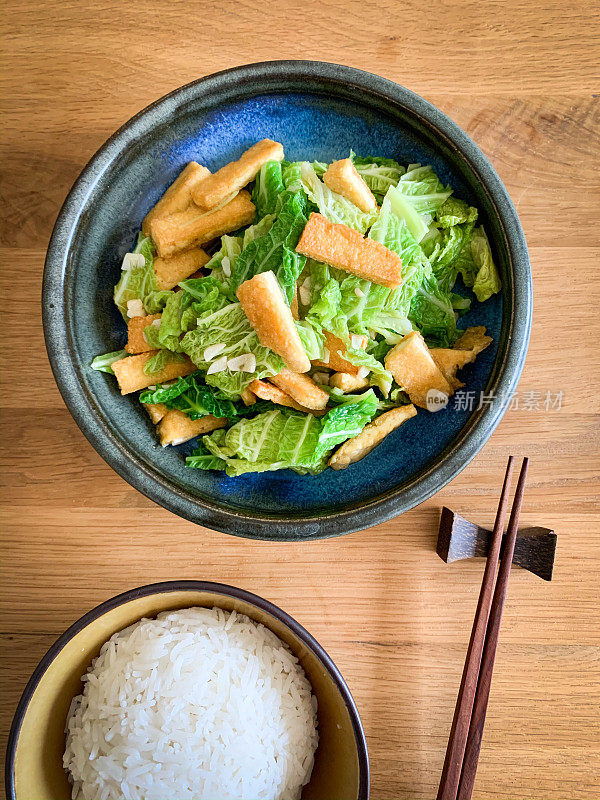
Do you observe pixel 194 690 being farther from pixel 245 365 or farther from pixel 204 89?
pixel 204 89

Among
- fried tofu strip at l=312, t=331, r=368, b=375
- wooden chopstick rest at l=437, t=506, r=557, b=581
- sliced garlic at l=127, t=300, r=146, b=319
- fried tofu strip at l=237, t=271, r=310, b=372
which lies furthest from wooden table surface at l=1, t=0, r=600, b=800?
fried tofu strip at l=237, t=271, r=310, b=372

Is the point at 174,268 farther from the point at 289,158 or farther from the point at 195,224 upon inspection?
the point at 289,158

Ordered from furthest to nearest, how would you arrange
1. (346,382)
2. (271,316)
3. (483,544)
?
(483,544), (346,382), (271,316)

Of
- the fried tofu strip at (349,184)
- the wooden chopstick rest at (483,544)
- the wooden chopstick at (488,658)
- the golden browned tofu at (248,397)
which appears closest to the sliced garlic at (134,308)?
the golden browned tofu at (248,397)

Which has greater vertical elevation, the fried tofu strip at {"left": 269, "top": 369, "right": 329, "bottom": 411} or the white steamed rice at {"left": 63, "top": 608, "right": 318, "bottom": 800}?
the fried tofu strip at {"left": 269, "top": 369, "right": 329, "bottom": 411}

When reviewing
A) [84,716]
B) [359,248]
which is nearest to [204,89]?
[359,248]

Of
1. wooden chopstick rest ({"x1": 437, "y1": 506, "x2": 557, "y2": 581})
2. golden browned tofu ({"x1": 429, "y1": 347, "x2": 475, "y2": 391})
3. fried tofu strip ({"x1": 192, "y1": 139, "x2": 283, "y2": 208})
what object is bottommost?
wooden chopstick rest ({"x1": 437, "y1": 506, "x2": 557, "y2": 581})

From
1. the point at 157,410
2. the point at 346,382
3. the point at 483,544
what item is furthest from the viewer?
the point at 483,544

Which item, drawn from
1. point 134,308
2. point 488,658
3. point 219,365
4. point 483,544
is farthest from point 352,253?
point 488,658

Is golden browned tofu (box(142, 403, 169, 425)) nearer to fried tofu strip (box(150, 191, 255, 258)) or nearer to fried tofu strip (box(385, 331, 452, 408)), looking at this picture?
fried tofu strip (box(150, 191, 255, 258))
